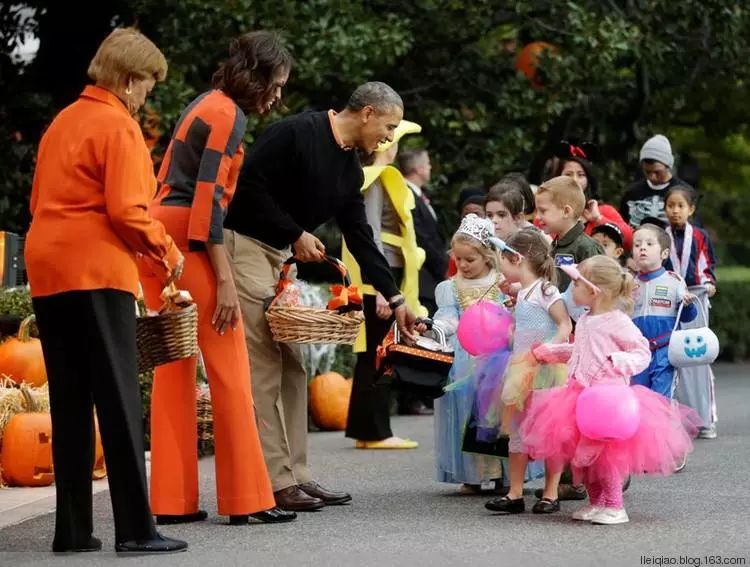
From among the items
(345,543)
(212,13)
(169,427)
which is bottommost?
(345,543)

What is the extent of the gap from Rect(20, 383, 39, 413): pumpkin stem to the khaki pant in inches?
83.1

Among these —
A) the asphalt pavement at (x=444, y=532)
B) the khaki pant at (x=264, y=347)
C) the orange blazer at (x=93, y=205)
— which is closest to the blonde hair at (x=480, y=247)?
the khaki pant at (x=264, y=347)

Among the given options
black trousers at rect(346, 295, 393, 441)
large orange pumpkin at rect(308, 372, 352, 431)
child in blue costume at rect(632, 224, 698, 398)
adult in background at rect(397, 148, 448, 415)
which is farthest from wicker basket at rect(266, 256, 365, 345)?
large orange pumpkin at rect(308, 372, 352, 431)

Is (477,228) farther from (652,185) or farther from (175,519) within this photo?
(652,185)

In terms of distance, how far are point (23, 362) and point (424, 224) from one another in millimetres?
3176

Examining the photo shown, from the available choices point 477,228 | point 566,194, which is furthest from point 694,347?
point 477,228

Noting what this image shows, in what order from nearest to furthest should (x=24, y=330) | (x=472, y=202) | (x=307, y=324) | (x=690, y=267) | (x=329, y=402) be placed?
(x=307, y=324)
(x=24, y=330)
(x=690, y=267)
(x=472, y=202)
(x=329, y=402)

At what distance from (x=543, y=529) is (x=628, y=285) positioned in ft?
3.86

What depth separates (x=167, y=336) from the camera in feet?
22.3

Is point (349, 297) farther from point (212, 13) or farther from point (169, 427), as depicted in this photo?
point (212, 13)

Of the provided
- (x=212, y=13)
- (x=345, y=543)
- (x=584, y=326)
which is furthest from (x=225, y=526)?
(x=212, y=13)

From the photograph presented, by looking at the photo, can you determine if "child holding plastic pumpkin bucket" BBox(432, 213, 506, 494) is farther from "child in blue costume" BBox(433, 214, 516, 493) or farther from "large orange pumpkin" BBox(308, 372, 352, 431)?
"large orange pumpkin" BBox(308, 372, 352, 431)

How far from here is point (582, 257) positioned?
8.55 m

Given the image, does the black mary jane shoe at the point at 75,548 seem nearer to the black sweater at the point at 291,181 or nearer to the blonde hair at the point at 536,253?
the black sweater at the point at 291,181
